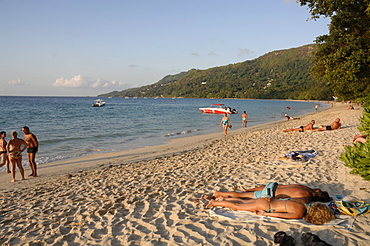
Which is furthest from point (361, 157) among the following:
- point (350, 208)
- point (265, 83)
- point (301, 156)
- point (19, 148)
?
point (265, 83)

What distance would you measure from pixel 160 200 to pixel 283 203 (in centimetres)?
247

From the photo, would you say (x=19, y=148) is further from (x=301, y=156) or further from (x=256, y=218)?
(x=301, y=156)

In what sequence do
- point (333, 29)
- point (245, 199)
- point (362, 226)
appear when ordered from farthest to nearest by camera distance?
1. point (333, 29)
2. point (245, 199)
3. point (362, 226)

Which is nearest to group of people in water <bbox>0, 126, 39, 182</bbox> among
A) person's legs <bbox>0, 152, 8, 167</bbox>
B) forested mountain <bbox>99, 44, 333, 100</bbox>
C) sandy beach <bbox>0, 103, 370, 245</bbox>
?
person's legs <bbox>0, 152, 8, 167</bbox>

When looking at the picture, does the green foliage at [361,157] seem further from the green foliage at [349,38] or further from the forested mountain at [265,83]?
the forested mountain at [265,83]

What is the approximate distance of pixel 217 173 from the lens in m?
7.34

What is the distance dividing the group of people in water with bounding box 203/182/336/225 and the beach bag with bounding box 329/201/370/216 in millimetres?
220

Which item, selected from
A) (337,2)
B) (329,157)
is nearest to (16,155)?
(329,157)

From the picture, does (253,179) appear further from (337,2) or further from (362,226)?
(337,2)

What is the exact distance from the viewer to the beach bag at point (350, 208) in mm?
4023

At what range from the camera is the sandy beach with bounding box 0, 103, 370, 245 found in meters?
3.81

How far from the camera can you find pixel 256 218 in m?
4.16

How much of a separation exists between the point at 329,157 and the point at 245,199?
16.3 ft

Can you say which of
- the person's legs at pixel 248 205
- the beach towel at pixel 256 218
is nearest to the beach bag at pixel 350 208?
the beach towel at pixel 256 218
